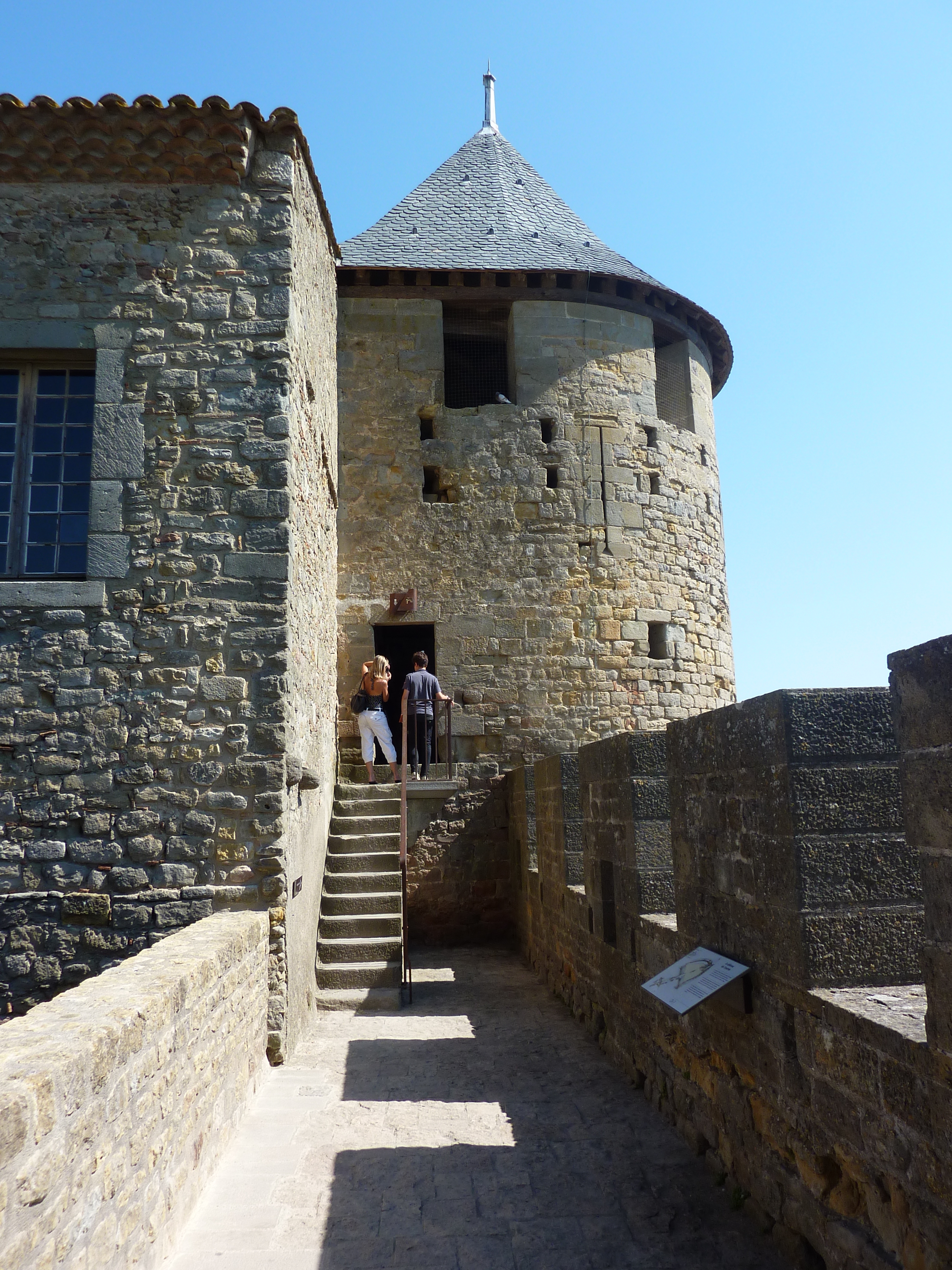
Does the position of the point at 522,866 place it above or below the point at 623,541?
below

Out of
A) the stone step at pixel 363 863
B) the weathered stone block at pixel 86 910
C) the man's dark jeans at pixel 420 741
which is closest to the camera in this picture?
the weathered stone block at pixel 86 910

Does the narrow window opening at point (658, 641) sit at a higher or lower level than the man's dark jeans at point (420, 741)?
higher

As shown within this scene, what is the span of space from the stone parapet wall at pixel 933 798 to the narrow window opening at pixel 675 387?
407 inches

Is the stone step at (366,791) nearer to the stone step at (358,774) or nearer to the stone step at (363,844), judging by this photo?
the stone step at (358,774)

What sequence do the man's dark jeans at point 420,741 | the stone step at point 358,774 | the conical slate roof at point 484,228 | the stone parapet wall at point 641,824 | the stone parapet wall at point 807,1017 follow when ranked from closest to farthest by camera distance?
the stone parapet wall at point 807,1017, the stone parapet wall at point 641,824, the man's dark jeans at point 420,741, the stone step at point 358,774, the conical slate roof at point 484,228

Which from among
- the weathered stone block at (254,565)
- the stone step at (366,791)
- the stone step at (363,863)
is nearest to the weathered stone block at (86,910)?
the weathered stone block at (254,565)

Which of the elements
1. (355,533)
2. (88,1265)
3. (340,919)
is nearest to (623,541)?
(355,533)

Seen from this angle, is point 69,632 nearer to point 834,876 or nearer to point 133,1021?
point 133,1021

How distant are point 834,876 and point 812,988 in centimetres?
34

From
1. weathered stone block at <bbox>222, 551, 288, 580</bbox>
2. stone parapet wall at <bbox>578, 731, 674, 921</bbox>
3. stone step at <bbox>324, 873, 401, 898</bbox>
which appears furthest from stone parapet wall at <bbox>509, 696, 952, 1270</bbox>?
stone step at <bbox>324, 873, 401, 898</bbox>

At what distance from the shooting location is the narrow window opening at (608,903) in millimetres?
5477

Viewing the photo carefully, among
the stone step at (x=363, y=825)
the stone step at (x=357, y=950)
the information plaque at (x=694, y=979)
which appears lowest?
the stone step at (x=357, y=950)

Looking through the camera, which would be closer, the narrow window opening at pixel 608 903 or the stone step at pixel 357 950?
the narrow window opening at pixel 608 903

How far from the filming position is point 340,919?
7297mm
